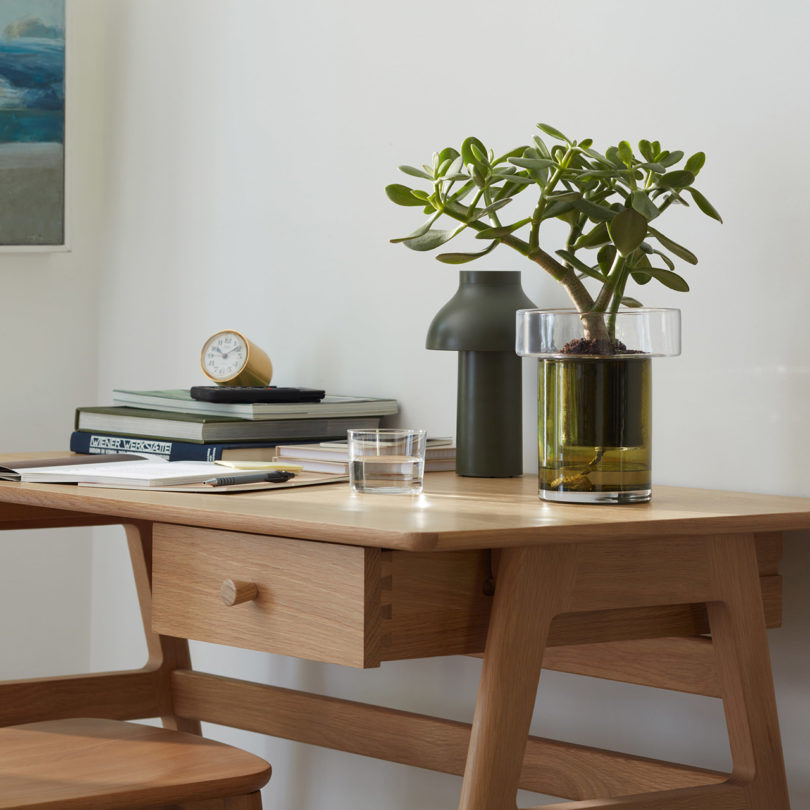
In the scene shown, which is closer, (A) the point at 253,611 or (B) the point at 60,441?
(A) the point at 253,611

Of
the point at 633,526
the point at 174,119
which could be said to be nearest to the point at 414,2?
the point at 174,119

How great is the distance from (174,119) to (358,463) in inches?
44.4

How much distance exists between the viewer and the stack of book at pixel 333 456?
1.49 metres

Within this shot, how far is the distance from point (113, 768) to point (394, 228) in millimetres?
887

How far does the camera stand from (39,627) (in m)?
2.36

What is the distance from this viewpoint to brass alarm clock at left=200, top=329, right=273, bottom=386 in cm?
180

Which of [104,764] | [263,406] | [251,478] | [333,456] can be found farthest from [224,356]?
[104,764]

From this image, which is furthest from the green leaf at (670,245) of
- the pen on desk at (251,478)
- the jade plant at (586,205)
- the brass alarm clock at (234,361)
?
the brass alarm clock at (234,361)

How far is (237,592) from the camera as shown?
1.14m

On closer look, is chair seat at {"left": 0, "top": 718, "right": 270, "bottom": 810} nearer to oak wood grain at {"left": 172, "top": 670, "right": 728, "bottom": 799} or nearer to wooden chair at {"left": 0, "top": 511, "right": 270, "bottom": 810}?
wooden chair at {"left": 0, "top": 511, "right": 270, "bottom": 810}

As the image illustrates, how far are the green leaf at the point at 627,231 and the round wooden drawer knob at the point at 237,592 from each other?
46cm

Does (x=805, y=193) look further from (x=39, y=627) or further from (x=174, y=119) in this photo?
(x=39, y=627)

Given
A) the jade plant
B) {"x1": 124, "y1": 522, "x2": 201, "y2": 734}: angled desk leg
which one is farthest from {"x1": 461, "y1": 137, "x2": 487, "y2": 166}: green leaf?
{"x1": 124, "y1": 522, "x2": 201, "y2": 734}: angled desk leg

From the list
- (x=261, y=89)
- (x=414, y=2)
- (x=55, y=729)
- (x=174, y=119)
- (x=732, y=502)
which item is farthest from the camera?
(x=174, y=119)
